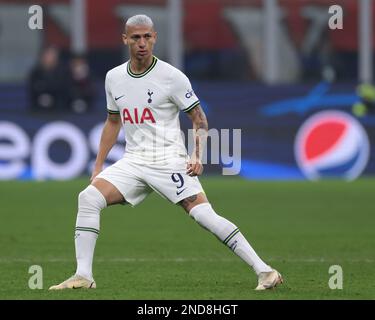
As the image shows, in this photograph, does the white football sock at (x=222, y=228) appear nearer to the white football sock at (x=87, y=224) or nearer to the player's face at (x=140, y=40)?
the white football sock at (x=87, y=224)

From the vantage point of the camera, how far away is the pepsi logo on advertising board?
23.9 metres

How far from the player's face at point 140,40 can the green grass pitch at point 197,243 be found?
6.17ft

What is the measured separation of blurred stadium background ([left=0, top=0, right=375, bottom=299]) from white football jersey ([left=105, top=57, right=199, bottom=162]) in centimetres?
723

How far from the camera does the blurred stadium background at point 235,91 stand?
2306 centimetres

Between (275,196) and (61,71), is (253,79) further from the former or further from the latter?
(275,196)

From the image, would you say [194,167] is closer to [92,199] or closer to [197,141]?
[197,141]

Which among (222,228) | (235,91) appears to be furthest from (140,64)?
(235,91)

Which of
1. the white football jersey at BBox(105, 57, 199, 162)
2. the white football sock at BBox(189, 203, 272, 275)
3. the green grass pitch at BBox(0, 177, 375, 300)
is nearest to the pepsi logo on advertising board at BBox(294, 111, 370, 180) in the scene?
the green grass pitch at BBox(0, 177, 375, 300)

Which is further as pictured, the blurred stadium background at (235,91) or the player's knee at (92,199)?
the blurred stadium background at (235,91)

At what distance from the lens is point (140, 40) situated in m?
10.0

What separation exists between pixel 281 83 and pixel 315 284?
49.1 feet

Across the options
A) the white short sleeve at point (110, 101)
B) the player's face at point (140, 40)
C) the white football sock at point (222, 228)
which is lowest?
the white football sock at point (222, 228)

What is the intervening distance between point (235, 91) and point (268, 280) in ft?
48.8

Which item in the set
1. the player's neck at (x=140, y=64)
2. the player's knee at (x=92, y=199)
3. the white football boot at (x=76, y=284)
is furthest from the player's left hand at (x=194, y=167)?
the white football boot at (x=76, y=284)
